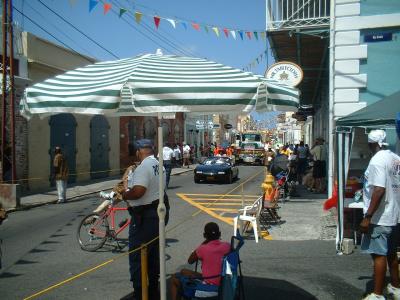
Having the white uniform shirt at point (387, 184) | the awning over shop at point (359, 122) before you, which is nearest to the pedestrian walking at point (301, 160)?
the awning over shop at point (359, 122)

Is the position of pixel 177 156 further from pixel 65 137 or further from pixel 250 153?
pixel 65 137

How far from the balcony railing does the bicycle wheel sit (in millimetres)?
7619

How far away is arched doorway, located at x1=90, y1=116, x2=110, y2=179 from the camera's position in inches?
893

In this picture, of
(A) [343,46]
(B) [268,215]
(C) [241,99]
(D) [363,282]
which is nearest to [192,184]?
(B) [268,215]

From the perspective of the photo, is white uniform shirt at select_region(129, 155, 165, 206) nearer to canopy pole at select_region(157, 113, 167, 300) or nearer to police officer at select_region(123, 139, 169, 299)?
police officer at select_region(123, 139, 169, 299)

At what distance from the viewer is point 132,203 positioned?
500cm

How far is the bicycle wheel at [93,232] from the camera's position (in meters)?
7.74

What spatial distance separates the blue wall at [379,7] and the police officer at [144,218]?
7.48 metres

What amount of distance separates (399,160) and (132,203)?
3.02 metres

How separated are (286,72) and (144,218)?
9024 millimetres

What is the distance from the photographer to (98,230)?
7.79m

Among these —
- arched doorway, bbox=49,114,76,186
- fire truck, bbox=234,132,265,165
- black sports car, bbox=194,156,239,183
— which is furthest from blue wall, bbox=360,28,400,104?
fire truck, bbox=234,132,265,165

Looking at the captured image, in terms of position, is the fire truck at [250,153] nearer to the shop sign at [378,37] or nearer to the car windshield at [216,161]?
the car windshield at [216,161]

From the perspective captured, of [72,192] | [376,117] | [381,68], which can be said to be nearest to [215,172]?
[72,192]
